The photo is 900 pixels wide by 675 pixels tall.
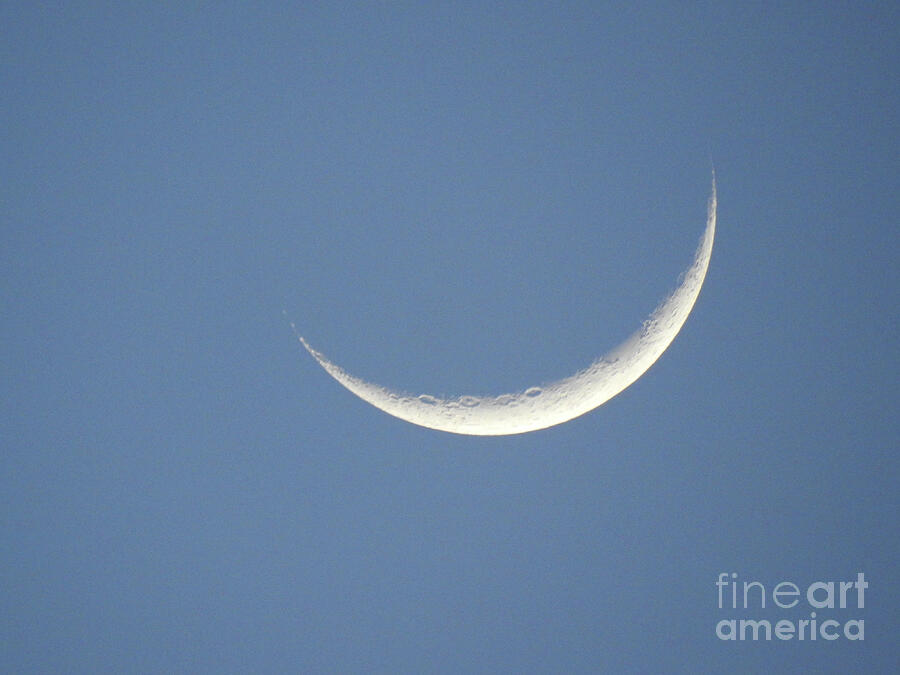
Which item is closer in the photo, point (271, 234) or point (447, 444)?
point (271, 234)

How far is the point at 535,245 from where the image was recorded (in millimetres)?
1728

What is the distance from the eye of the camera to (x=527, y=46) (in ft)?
5.58

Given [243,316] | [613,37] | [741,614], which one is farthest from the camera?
[741,614]

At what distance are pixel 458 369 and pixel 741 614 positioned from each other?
1.49m

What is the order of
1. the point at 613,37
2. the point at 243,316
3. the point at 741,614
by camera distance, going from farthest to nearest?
the point at 741,614 < the point at 243,316 < the point at 613,37

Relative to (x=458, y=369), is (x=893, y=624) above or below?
below

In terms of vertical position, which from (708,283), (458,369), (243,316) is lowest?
(458,369)

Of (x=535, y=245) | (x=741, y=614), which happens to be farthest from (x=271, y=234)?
(x=741, y=614)

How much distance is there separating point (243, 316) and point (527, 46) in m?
1.35

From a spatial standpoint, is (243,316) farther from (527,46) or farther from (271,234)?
(527,46)

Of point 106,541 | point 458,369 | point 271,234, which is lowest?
point 106,541

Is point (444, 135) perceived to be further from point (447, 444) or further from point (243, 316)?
point (447, 444)

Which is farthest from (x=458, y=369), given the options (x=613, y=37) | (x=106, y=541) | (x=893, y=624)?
(x=893, y=624)

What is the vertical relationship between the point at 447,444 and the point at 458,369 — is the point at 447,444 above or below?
below
